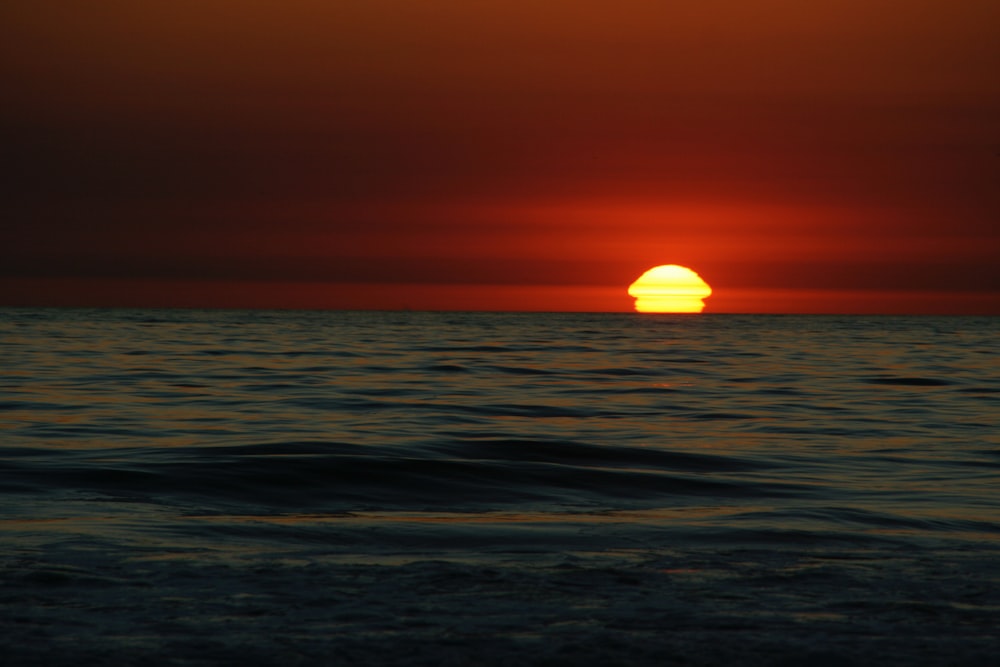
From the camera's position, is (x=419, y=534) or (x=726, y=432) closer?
(x=419, y=534)

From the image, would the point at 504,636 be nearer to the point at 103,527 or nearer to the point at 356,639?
the point at 356,639

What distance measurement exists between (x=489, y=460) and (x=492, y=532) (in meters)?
4.19

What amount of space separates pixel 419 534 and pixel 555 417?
9615mm

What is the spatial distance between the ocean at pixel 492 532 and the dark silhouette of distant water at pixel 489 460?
0.06 metres

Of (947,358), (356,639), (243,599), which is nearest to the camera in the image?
(356,639)

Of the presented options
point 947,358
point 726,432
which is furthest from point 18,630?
point 947,358

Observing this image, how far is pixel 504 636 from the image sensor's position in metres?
5.04

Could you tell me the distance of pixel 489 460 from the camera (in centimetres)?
1216

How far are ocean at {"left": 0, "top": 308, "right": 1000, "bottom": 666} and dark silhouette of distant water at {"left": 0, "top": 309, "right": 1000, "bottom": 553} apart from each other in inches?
2.2

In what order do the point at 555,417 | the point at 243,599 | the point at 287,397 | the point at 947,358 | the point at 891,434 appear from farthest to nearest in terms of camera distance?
the point at 947,358 < the point at 287,397 < the point at 555,417 < the point at 891,434 < the point at 243,599

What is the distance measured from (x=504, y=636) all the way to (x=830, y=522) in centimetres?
416

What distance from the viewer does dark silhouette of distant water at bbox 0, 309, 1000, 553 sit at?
812cm

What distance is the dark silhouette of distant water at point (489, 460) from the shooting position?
8.12 m

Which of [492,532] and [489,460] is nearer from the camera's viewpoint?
[492,532]
